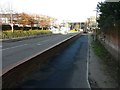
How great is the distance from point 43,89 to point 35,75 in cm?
357

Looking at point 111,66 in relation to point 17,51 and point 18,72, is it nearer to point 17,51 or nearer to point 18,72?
point 18,72

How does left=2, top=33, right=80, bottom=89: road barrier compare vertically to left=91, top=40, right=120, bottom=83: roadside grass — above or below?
above

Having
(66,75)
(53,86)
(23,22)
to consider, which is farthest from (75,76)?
(23,22)

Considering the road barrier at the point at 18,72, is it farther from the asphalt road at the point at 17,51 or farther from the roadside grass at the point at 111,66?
the roadside grass at the point at 111,66

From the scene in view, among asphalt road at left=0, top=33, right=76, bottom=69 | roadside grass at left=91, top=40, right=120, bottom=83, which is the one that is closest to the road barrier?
asphalt road at left=0, top=33, right=76, bottom=69

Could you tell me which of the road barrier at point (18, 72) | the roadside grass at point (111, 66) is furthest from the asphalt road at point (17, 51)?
the roadside grass at point (111, 66)

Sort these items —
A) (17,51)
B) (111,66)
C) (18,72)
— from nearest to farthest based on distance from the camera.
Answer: (18,72) < (111,66) < (17,51)

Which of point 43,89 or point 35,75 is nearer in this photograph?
point 43,89

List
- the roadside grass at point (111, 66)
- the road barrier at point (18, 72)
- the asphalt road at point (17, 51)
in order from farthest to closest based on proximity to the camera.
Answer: the asphalt road at point (17, 51)
the roadside grass at point (111, 66)
the road barrier at point (18, 72)

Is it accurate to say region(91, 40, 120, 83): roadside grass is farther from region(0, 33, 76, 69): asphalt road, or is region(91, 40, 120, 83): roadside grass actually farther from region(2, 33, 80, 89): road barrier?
region(0, 33, 76, 69): asphalt road

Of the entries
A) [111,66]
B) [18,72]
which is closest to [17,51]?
[111,66]

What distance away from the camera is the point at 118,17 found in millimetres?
27047

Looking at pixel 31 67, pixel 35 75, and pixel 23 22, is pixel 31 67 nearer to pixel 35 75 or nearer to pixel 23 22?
pixel 35 75

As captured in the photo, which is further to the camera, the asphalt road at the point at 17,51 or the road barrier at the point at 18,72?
the asphalt road at the point at 17,51
